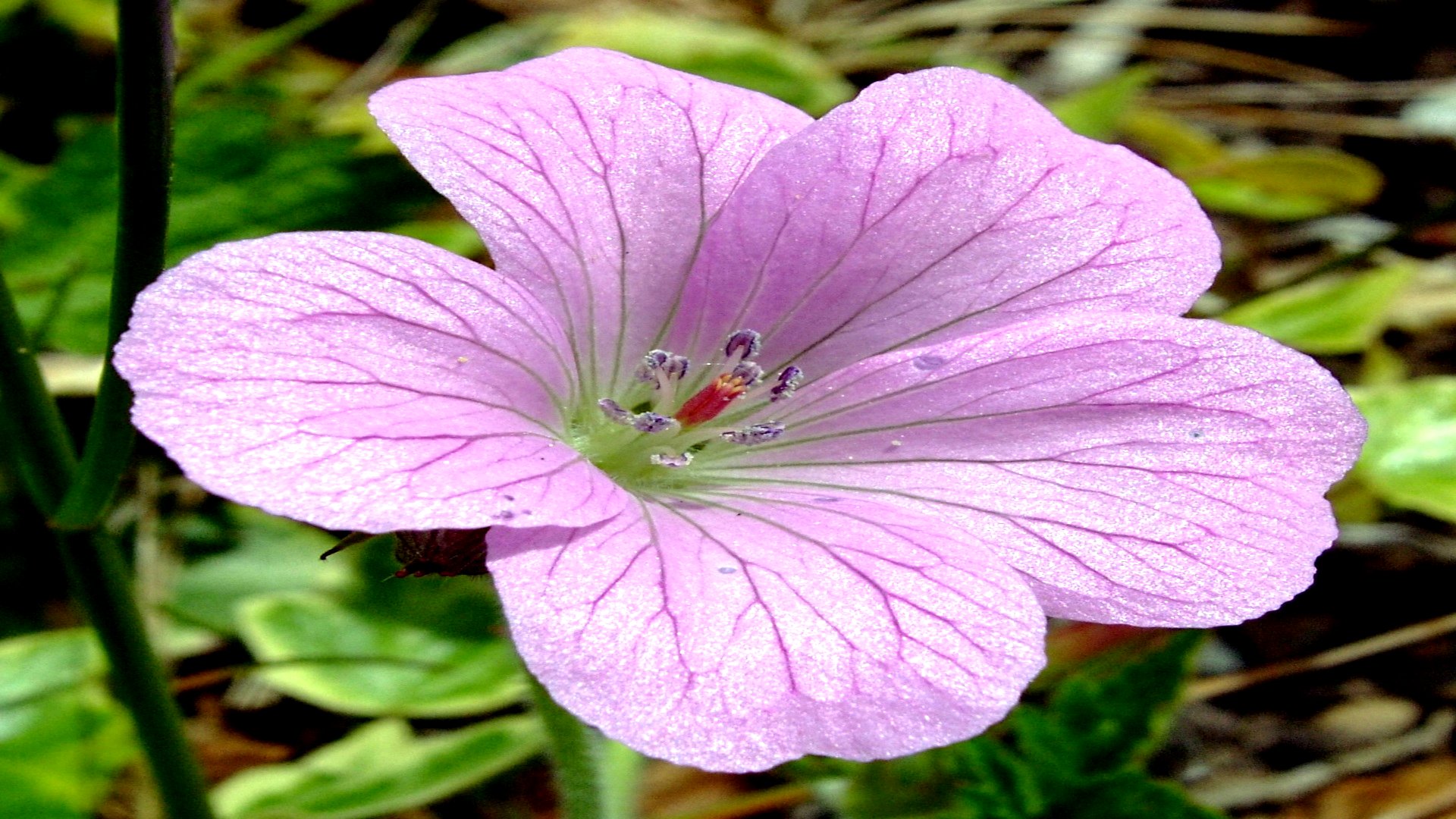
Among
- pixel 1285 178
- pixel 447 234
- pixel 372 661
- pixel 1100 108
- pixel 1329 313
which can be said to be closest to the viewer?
pixel 372 661

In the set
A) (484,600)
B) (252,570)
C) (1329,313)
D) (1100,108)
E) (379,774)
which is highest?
(1100,108)

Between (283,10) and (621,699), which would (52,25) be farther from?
(621,699)

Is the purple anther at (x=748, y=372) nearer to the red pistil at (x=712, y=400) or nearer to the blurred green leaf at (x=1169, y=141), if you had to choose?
the red pistil at (x=712, y=400)

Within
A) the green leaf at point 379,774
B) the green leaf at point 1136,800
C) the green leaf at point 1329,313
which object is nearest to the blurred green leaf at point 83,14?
the green leaf at point 379,774

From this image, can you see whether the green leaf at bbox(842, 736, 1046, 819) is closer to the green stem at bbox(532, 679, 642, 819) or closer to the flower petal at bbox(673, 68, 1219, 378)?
the green stem at bbox(532, 679, 642, 819)

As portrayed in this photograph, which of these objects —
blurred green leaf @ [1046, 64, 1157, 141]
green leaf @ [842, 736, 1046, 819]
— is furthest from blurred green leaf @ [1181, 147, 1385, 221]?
green leaf @ [842, 736, 1046, 819]

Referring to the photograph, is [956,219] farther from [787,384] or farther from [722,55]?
[722,55]

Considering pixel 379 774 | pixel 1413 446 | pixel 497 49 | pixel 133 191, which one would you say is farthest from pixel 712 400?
pixel 497 49
